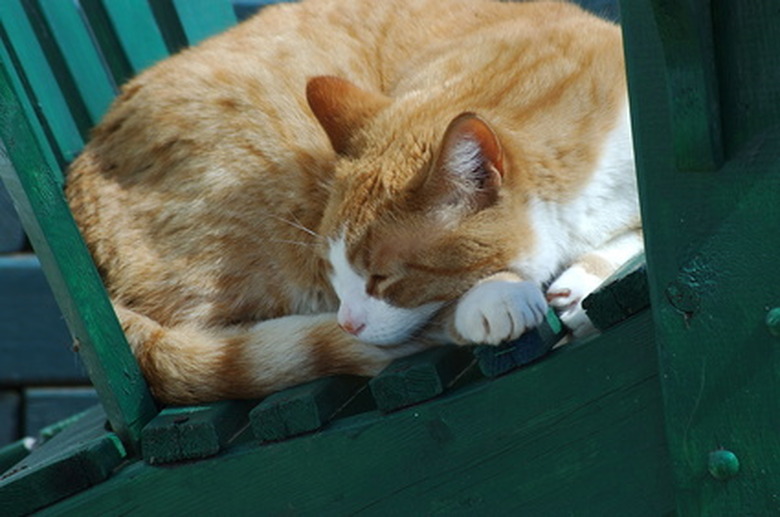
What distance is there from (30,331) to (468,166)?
8.61 feet

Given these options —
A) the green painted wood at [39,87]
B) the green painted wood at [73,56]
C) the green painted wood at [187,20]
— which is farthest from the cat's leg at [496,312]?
the green painted wood at [187,20]

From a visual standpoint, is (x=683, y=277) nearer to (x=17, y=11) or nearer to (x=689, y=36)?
(x=689, y=36)

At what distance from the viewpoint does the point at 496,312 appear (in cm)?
188

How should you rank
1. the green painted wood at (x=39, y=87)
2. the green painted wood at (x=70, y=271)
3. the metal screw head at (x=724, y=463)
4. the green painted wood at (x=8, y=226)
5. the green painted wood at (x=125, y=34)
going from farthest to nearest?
the green painted wood at (x=8, y=226) < the green painted wood at (x=125, y=34) < the green painted wood at (x=39, y=87) < the green painted wood at (x=70, y=271) < the metal screw head at (x=724, y=463)

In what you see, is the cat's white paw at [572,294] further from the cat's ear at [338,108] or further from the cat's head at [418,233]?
the cat's ear at [338,108]

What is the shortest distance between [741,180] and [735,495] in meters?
0.44

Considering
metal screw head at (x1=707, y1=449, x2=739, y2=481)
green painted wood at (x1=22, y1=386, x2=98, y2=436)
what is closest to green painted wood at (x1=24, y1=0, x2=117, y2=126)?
green painted wood at (x1=22, y1=386, x2=98, y2=436)

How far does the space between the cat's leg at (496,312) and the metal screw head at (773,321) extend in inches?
16.8

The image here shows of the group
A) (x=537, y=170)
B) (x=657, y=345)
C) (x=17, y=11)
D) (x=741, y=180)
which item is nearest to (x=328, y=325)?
(x=537, y=170)

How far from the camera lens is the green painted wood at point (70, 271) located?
1964mm

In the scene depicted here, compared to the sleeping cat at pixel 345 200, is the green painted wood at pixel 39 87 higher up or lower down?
higher up

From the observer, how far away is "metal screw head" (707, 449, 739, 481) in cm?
157

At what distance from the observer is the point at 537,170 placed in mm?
2219

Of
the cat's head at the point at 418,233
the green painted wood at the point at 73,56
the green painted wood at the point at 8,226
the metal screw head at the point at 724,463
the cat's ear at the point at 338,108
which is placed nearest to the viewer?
the metal screw head at the point at 724,463
